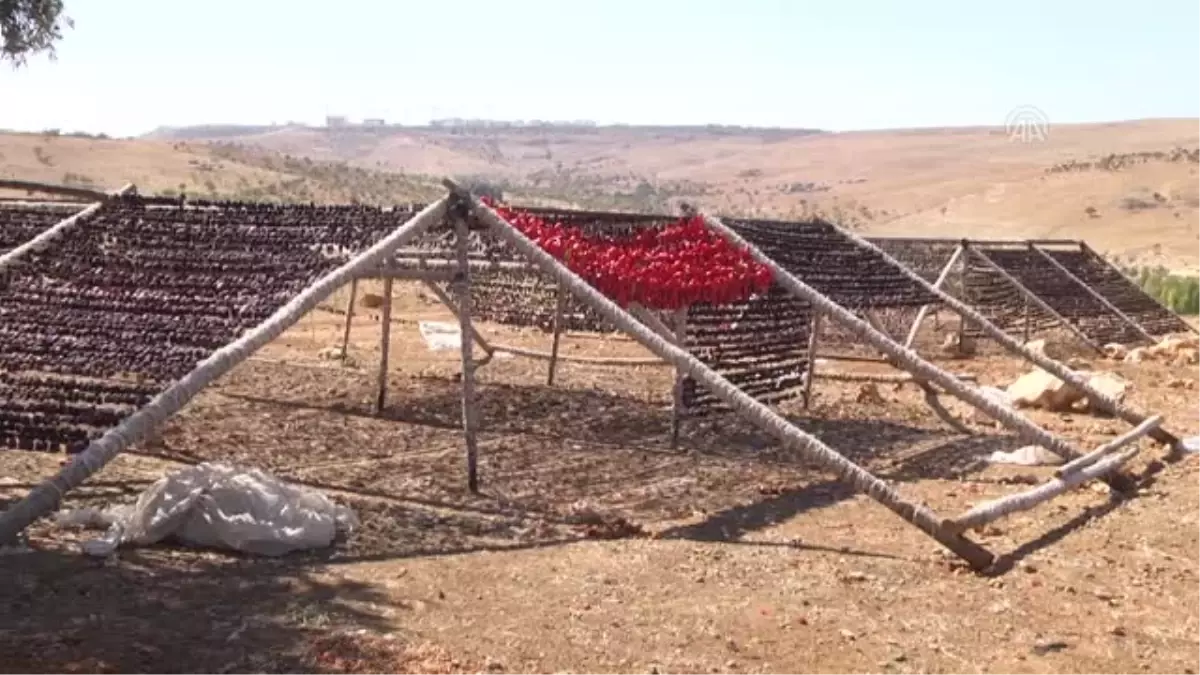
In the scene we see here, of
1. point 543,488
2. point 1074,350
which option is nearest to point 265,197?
point 1074,350

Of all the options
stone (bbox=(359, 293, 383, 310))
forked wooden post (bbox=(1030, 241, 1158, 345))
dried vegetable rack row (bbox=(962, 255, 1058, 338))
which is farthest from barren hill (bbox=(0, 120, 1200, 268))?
stone (bbox=(359, 293, 383, 310))

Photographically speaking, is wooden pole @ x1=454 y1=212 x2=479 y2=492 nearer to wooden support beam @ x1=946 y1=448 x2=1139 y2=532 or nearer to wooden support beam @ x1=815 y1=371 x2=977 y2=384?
wooden support beam @ x1=946 y1=448 x2=1139 y2=532

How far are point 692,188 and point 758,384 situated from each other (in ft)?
274

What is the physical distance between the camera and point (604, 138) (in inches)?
5812

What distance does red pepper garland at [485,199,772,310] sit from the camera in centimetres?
884

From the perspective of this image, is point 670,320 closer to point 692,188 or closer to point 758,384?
point 758,384

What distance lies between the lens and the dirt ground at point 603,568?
204 inches

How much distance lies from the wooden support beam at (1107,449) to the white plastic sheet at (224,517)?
4.28 meters

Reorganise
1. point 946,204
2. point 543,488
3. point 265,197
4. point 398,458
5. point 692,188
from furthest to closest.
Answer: point 692,188 → point 946,204 → point 265,197 → point 398,458 → point 543,488

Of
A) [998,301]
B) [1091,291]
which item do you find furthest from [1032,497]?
[1091,291]

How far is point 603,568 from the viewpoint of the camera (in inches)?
250

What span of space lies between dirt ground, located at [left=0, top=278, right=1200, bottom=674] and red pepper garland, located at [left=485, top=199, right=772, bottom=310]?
111 centimetres

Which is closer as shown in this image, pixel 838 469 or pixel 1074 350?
pixel 838 469

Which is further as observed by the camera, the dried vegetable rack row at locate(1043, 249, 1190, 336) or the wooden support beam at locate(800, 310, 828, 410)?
the dried vegetable rack row at locate(1043, 249, 1190, 336)
